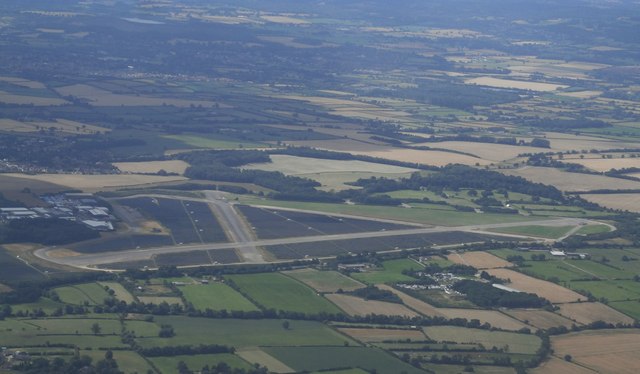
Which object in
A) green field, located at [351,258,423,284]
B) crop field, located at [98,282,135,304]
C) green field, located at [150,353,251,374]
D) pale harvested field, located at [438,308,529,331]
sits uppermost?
pale harvested field, located at [438,308,529,331]

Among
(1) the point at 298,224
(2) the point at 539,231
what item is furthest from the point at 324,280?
(2) the point at 539,231

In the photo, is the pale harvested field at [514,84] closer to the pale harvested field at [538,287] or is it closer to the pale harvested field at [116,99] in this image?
the pale harvested field at [116,99]

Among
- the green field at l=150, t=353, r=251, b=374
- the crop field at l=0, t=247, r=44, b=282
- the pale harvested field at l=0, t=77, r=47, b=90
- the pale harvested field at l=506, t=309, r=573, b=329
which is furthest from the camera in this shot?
the pale harvested field at l=0, t=77, r=47, b=90

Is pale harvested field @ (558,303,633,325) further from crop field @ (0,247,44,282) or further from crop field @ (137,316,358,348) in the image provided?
crop field @ (0,247,44,282)

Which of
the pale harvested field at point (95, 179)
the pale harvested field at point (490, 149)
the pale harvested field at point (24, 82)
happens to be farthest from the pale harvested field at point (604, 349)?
the pale harvested field at point (24, 82)

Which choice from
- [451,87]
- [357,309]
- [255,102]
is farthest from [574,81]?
[357,309]

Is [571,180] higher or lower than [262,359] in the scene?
higher

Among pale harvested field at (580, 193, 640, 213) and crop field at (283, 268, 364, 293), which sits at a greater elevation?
pale harvested field at (580, 193, 640, 213)

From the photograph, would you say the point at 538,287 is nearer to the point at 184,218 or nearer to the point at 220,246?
the point at 220,246

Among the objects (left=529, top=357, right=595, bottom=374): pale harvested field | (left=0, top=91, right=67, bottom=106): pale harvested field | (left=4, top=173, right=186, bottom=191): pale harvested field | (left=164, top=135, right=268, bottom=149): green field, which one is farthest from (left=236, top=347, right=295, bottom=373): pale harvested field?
(left=0, top=91, right=67, bottom=106): pale harvested field
